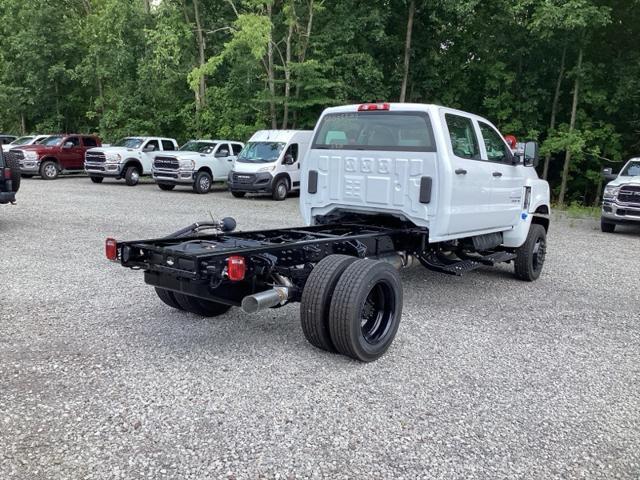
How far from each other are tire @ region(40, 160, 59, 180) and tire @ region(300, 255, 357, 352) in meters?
22.4

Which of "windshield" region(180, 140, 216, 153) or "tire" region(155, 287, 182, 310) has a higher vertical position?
"windshield" region(180, 140, 216, 153)

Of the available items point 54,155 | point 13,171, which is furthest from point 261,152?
point 54,155

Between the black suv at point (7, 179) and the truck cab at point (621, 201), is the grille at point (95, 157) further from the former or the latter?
the truck cab at point (621, 201)

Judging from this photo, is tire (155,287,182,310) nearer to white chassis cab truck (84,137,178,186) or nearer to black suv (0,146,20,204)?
black suv (0,146,20,204)

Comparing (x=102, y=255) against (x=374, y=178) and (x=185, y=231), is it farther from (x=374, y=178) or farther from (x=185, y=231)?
(x=374, y=178)

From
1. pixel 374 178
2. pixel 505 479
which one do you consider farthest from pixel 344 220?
pixel 505 479

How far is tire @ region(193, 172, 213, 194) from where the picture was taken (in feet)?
67.0

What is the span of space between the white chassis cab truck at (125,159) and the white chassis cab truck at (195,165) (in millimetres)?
1516

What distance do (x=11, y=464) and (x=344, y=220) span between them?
4.70m

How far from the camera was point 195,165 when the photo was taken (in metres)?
20.4

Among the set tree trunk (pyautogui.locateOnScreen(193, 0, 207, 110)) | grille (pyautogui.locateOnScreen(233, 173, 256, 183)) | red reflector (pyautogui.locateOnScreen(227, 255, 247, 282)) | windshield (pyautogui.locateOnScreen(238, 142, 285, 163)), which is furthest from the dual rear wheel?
tree trunk (pyautogui.locateOnScreen(193, 0, 207, 110))

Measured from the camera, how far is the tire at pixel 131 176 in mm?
22141

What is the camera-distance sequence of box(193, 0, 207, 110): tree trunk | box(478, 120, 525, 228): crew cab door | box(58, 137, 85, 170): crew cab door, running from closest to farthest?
box(478, 120, 525, 228): crew cab door → box(58, 137, 85, 170): crew cab door → box(193, 0, 207, 110): tree trunk

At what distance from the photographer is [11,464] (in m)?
3.03
